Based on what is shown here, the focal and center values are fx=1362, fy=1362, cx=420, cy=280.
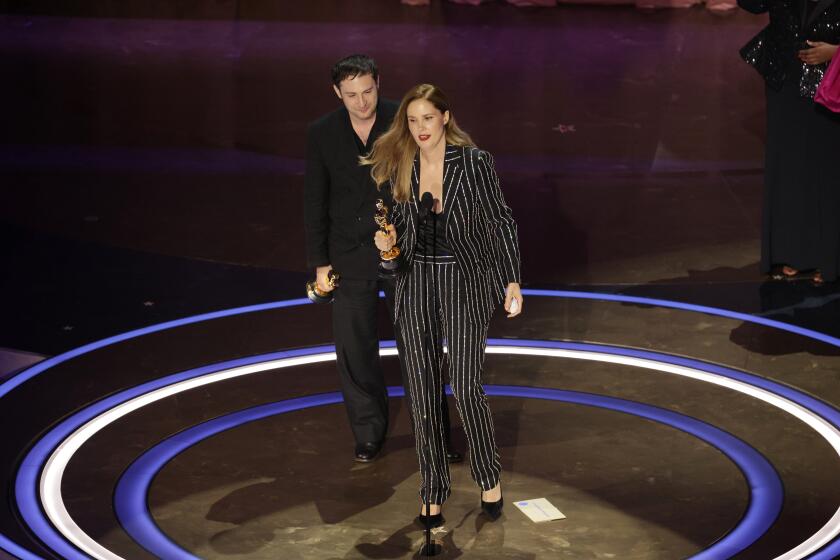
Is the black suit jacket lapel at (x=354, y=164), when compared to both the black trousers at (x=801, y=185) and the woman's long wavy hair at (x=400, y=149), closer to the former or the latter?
the woman's long wavy hair at (x=400, y=149)

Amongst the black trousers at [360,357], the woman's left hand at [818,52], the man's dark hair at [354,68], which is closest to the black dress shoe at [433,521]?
the black trousers at [360,357]

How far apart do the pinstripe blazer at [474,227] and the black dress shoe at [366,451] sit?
0.89 meters

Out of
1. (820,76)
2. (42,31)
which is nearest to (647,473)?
(820,76)

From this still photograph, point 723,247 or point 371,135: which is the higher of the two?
point 371,135

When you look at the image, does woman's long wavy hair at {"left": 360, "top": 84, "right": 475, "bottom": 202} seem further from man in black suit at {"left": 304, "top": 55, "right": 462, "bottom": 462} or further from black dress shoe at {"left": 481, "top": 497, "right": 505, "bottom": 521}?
black dress shoe at {"left": 481, "top": 497, "right": 505, "bottom": 521}

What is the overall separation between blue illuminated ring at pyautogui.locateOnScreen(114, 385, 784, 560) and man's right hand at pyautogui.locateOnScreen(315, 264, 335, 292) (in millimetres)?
880

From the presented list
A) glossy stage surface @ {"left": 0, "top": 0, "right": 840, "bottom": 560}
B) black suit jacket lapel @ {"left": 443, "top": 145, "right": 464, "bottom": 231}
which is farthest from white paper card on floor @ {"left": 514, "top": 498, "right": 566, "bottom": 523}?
black suit jacket lapel @ {"left": 443, "top": 145, "right": 464, "bottom": 231}

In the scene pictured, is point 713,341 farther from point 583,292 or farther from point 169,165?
point 169,165

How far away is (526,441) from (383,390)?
65 centimetres

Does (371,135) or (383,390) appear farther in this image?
(383,390)

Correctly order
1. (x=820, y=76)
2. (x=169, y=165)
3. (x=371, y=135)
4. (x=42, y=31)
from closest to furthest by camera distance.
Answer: (x=371, y=135) < (x=820, y=76) < (x=169, y=165) < (x=42, y=31)

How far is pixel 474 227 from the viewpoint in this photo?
4.88 metres

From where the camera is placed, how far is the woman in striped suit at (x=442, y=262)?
4.83 metres

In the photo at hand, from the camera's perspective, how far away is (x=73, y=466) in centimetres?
555
